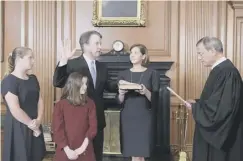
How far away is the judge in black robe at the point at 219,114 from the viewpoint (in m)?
3.22

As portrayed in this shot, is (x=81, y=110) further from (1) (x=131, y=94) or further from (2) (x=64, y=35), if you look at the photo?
(2) (x=64, y=35)

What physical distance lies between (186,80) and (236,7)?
1.04 m

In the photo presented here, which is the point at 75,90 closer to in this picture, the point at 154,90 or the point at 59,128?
the point at 59,128

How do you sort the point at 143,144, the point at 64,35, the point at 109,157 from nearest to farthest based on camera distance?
the point at 143,144, the point at 109,157, the point at 64,35

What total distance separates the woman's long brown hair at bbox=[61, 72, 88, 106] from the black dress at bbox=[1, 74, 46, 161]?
1.10ft

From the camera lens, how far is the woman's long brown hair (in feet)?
10.8

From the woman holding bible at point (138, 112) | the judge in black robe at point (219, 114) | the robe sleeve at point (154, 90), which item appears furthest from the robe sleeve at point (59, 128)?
the judge in black robe at point (219, 114)

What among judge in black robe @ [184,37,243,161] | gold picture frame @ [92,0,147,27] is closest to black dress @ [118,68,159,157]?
judge in black robe @ [184,37,243,161]

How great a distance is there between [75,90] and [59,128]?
0.31 m

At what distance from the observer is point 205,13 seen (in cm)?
523

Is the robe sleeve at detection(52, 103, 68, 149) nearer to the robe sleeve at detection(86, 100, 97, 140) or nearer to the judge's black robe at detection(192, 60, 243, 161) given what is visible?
the robe sleeve at detection(86, 100, 97, 140)

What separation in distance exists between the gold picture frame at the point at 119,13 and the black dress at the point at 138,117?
5.43 feet

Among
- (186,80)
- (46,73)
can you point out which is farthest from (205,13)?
(46,73)

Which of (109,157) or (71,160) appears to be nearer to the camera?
(71,160)
